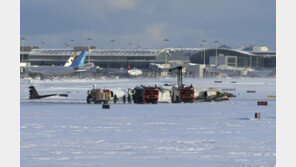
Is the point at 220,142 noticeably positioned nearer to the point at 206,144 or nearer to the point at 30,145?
the point at 206,144

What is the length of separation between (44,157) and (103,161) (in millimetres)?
2837

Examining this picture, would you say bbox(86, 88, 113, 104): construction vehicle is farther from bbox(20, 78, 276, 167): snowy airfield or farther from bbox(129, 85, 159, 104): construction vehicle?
bbox(20, 78, 276, 167): snowy airfield

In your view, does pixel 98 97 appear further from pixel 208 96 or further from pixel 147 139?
pixel 147 139

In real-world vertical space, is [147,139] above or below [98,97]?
below

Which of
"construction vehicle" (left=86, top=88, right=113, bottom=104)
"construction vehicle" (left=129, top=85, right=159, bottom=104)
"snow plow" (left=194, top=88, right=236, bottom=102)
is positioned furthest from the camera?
"snow plow" (left=194, top=88, right=236, bottom=102)

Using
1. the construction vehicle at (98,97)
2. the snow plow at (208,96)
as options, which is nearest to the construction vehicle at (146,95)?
the construction vehicle at (98,97)

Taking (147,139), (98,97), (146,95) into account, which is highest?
(146,95)

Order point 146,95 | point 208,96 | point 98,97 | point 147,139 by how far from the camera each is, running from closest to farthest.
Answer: point 147,139 → point 146,95 → point 98,97 → point 208,96

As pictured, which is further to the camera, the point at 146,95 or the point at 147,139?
the point at 146,95

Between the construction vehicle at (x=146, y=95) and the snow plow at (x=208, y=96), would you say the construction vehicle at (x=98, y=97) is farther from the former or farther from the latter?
the snow plow at (x=208, y=96)

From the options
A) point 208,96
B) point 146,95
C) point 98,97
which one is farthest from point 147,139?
point 208,96

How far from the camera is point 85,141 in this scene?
29469 mm

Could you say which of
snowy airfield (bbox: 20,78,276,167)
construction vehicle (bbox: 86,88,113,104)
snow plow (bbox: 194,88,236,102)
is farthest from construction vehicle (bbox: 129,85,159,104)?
snowy airfield (bbox: 20,78,276,167)
